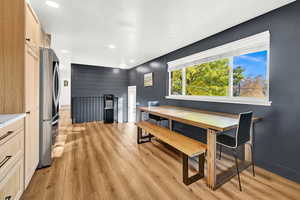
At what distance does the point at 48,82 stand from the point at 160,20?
6.83 ft

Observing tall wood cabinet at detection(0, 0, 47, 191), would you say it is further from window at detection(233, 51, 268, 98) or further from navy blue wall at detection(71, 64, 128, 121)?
navy blue wall at detection(71, 64, 128, 121)

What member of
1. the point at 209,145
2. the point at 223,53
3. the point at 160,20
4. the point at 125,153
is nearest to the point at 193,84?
the point at 223,53

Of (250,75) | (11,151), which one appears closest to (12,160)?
(11,151)

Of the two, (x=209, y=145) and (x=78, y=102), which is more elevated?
(x=78, y=102)

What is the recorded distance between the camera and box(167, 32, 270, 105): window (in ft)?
6.92

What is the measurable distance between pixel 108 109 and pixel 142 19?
12.5 ft

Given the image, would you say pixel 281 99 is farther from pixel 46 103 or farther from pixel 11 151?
pixel 46 103

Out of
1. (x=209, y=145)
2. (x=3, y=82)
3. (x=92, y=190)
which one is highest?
(x=3, y=82)

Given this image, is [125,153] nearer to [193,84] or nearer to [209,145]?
[209,145]

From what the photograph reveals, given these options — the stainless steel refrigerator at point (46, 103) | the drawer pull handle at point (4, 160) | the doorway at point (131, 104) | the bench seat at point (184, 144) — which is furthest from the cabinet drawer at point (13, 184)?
the doorway at point (131, 104)

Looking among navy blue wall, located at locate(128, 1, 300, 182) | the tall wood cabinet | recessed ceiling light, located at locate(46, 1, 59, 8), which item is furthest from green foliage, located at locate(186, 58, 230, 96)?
the tall wood cabinet

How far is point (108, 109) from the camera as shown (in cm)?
521

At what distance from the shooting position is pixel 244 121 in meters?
1.64

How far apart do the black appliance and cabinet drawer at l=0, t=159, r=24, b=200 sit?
150 inches
